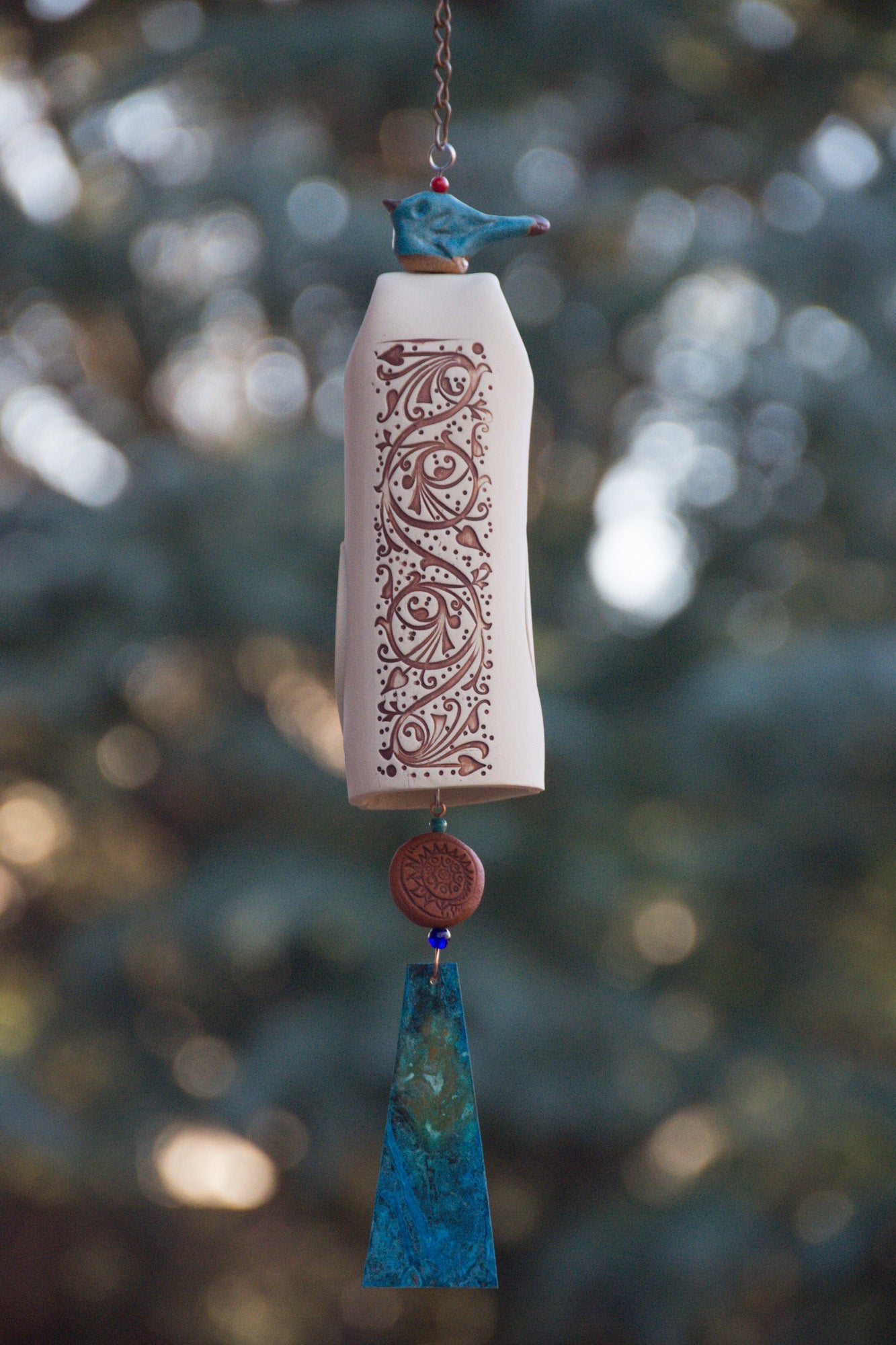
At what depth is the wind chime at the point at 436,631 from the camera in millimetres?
984

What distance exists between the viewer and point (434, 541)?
3.25 ft

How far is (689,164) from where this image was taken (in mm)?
3459

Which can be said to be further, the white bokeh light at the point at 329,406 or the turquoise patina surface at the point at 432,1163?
the white bokeh light at the point at 329,406

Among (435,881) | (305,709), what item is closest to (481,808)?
(305,709)

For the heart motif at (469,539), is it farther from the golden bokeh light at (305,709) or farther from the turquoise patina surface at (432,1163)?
the golden bokeh light at (305,709)

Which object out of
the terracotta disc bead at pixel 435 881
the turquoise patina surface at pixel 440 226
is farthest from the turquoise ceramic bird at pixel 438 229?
the terracotta disc bead at pixel 435 881

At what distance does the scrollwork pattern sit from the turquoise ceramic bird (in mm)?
68

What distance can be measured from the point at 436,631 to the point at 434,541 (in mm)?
59

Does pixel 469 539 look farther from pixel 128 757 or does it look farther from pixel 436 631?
pixel 128 757

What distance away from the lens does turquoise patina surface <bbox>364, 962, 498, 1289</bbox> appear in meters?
0.98

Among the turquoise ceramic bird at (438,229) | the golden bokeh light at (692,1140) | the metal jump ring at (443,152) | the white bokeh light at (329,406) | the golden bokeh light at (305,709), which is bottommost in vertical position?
the golden bokeh light at (692,1140)

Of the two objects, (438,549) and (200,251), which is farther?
(200,251)

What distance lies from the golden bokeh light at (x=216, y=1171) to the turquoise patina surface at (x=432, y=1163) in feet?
7.86

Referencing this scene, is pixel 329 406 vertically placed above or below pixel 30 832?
above
